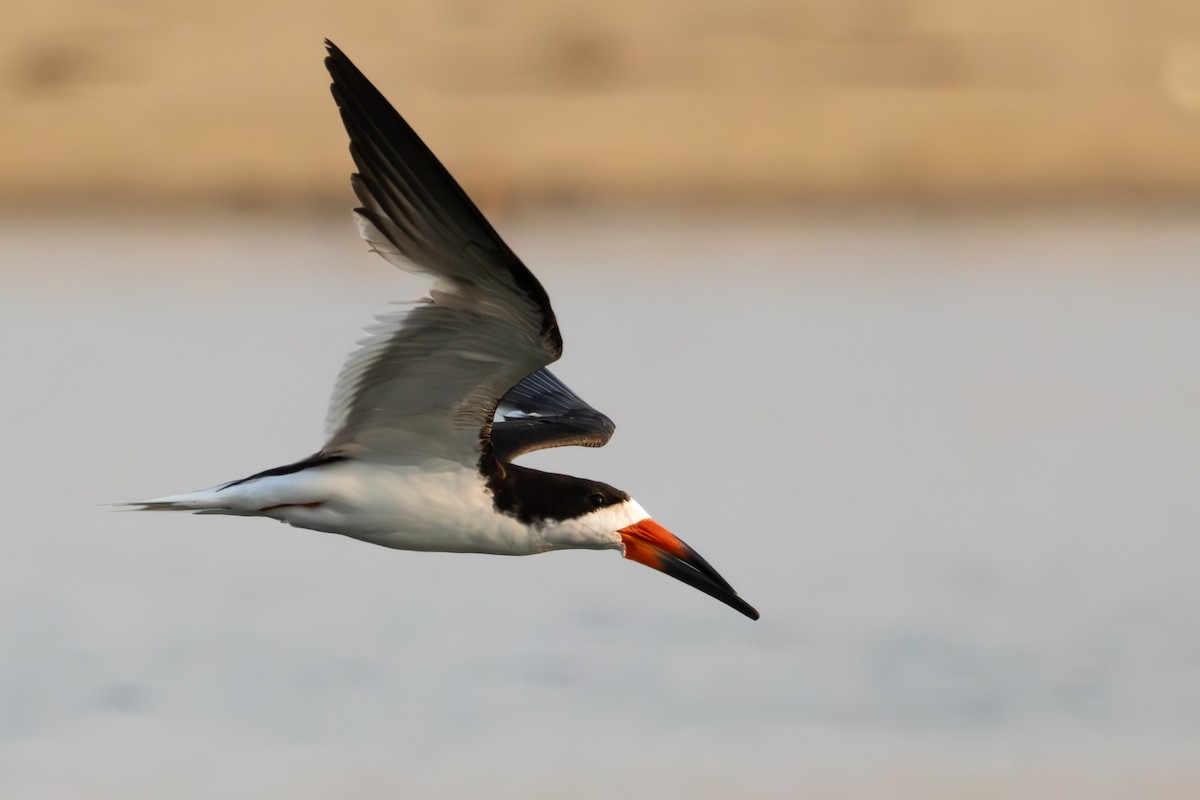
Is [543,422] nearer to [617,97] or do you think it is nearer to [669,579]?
[669,579]

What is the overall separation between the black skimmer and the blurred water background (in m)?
1.74

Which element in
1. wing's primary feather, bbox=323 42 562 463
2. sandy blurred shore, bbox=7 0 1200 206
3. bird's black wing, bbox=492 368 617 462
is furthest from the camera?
sandy blurred shore, bbox=7 0 1200 206

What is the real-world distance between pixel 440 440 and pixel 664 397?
583 centimetres

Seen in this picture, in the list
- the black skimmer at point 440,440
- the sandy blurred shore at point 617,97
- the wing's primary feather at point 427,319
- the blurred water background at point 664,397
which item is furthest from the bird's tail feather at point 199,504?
the sandy blurred shore at point 617,97

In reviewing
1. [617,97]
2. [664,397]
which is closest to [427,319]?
[664,397]

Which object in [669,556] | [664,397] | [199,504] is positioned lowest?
[199,504]

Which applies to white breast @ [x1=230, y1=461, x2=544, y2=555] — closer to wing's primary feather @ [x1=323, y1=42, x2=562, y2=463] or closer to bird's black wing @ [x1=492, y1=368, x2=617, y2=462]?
wing's primary feather @ [x1=323, y1=42, x2=562, y2=463]

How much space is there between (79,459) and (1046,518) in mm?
4621

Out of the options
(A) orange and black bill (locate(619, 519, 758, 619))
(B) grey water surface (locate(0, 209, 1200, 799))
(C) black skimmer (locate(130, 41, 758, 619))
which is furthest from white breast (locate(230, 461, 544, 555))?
(B) grey water surface (locate(0, 209, 1200, 799))

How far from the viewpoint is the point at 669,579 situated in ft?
30.8

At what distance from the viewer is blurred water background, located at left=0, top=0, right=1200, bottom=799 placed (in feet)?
A: 26.3

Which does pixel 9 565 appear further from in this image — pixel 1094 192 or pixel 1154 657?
pixel 1094 192

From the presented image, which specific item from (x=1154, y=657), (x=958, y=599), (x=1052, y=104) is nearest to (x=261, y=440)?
(x=958, y=599)

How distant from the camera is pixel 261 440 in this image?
35.0 feet
